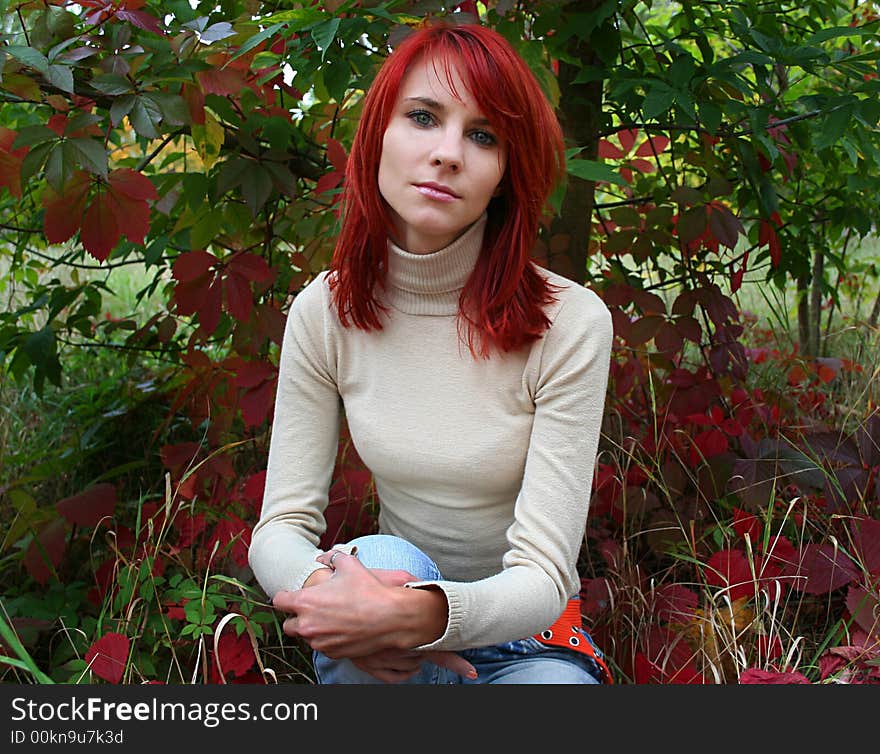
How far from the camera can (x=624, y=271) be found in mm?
2268

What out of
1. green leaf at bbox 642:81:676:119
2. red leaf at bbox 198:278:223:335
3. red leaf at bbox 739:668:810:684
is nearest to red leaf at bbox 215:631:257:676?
red leaf at bbox 198:278:223:335

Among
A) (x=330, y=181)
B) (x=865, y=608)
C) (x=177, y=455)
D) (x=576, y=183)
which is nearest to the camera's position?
(x=865, y=608)

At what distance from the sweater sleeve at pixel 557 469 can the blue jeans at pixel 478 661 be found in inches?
4.1

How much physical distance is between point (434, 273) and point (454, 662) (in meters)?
0.57

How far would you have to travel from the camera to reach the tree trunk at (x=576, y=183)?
2.11 metres

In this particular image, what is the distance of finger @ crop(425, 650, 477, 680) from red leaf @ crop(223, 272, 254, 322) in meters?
0.80

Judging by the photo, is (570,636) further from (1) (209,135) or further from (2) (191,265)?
(1) (209,135)

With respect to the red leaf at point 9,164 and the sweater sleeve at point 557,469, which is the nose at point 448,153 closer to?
the sweater sleeve at point 557,469

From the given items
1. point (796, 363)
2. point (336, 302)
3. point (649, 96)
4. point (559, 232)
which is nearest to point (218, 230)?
point (336, 302)

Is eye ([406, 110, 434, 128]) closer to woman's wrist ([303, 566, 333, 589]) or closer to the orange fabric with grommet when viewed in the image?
woman's wrist ([303, 566, 333, 589])

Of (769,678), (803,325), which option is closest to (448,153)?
(769,678)

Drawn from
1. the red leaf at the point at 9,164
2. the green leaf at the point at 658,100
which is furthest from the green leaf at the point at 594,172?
the red leaf at the point at 9,164

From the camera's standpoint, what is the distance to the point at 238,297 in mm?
1781

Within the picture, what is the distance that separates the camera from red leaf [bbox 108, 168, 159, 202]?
1.52 metres
